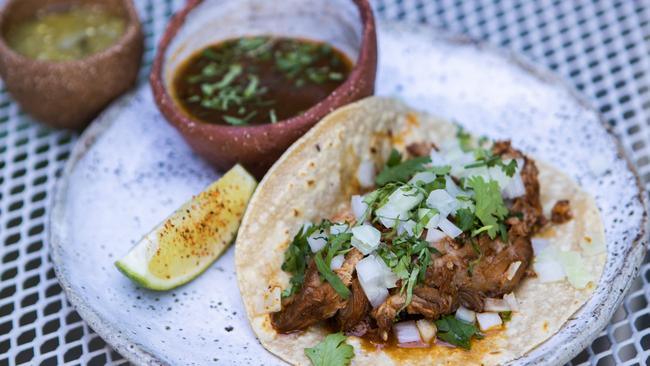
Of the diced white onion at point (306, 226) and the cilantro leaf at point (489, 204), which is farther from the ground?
the cilantro leaf at point (489, 204)

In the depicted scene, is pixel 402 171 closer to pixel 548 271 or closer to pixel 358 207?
pixel 358 207

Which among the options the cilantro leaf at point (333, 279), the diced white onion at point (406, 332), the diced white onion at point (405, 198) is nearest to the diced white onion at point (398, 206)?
the diced white onion at point (405, 198)

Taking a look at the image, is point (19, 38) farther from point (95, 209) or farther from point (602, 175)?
point (602, 175)

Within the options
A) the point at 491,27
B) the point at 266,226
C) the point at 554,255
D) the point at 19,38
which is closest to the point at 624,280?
the point at 554,255

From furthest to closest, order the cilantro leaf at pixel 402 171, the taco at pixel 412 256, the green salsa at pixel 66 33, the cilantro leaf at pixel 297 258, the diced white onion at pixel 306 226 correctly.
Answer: the green salsa at pixel 66 33 < the cilantro leaf at pixel 402 171 < the diced white onion at pixel 306 226 < the cilantro leaf at pixel 297 258 < the taco at pixel 412 256

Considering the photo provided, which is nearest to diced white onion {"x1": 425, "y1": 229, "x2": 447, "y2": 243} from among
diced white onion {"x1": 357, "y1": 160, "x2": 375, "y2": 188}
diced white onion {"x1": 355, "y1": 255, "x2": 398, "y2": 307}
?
diced white onion {"x1": 355, "y1": 255, "x2": 398, "y2": 307}

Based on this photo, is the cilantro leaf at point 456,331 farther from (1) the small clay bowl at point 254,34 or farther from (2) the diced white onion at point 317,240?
(1) the small clay bowl at point 254,34

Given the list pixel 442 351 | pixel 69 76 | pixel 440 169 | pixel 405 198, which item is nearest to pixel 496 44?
pixel 440 169
